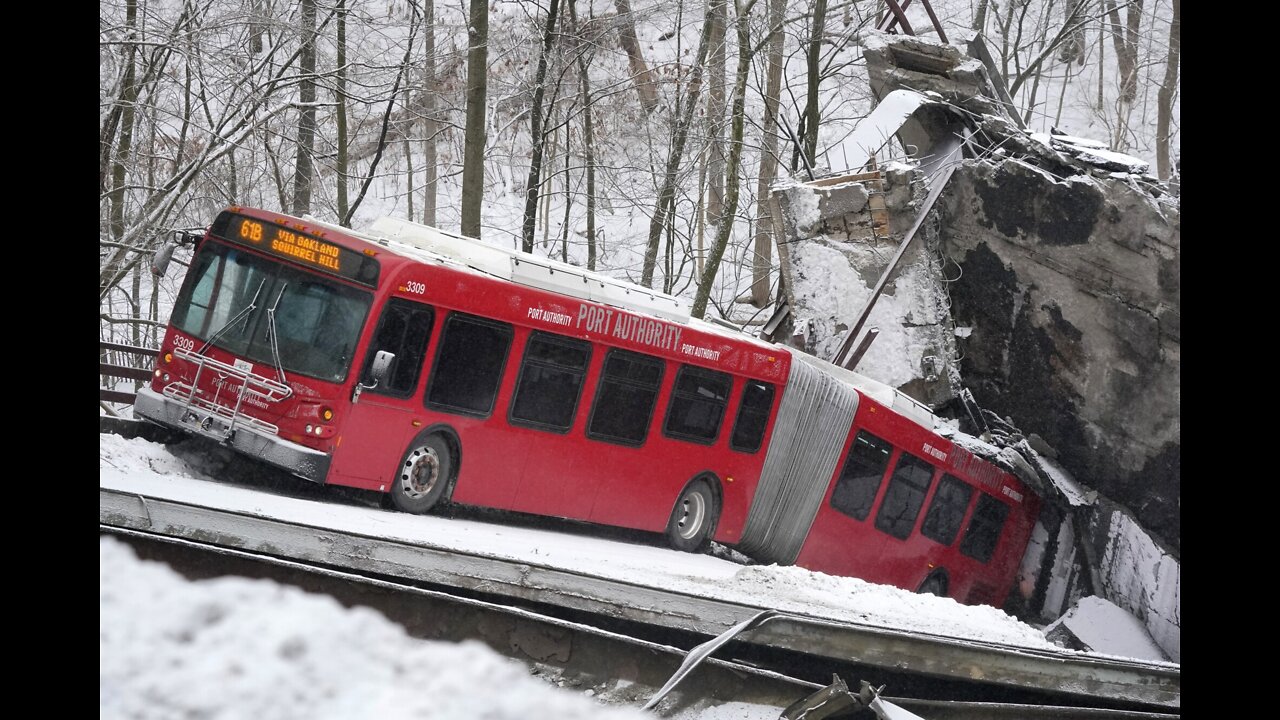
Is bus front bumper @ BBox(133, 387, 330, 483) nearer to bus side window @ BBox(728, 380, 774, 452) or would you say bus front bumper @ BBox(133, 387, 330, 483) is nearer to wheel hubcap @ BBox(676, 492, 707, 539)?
wheel hubcap @ BBox(676, 492, 707, 539)

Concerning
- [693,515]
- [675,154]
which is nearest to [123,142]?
[693,515]

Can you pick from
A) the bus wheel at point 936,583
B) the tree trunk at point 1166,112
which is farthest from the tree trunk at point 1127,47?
the bus wheel at point 936,583

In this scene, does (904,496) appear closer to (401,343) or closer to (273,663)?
(401,343)

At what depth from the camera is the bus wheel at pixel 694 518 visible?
42.0 ft

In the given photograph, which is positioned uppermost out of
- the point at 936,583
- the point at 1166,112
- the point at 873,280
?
the point at 1166,112

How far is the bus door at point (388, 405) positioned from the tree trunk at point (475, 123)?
7675 mm

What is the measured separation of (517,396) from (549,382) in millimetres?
405

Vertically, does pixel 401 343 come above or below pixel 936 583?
above

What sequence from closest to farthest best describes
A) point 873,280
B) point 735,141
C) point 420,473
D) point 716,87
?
point 420,473, point 873,280, point 735,141, point 716,87

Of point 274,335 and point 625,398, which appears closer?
point 274,335

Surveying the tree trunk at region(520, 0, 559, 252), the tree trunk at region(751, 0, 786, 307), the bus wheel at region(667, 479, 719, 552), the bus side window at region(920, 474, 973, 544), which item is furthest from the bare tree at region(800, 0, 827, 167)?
the bus wheel at region(667, 479, 719, 552)

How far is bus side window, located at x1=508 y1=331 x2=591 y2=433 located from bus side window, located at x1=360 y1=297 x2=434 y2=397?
3.81 feet

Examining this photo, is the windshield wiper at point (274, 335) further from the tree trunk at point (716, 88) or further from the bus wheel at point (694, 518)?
the tree trunk at point (716, 88)

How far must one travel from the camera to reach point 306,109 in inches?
604
